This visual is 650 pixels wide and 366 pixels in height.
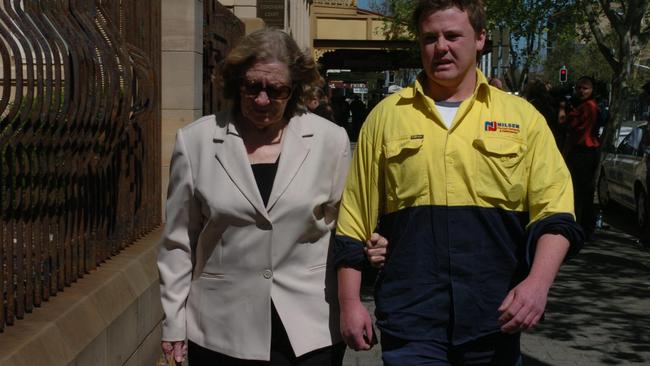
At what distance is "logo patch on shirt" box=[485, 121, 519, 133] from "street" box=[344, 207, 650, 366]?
3.56m

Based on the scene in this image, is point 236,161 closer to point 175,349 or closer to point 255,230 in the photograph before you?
point 255,230

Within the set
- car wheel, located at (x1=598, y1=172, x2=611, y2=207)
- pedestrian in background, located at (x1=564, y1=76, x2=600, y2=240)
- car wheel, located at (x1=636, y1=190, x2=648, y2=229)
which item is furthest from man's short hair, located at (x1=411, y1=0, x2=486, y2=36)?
car wheel, located at (x1=598, y1=172, x2=611, y2=207)

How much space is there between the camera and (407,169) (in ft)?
11.2

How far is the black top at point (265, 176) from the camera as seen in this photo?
3.71 metres

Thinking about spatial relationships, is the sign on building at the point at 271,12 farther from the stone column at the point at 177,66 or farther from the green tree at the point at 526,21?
the stone column at the point at 177,66

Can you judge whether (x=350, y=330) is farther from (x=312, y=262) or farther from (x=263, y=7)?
(x=263, y=7)

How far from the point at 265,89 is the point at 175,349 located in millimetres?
996

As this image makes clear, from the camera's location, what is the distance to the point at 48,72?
4547 millimetres

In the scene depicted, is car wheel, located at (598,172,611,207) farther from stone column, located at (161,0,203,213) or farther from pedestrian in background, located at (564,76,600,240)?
stone column, located at (161,0,203,213)

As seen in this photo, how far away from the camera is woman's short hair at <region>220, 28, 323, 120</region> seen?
147 inches

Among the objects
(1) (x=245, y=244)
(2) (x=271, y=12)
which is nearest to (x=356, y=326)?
(1) (x=245, y=244)

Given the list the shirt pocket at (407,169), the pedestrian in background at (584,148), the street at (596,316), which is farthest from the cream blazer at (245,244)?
the pedestrian in background at (584,148)

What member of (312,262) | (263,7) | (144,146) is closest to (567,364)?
(144,146)

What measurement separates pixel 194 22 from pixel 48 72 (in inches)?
145
